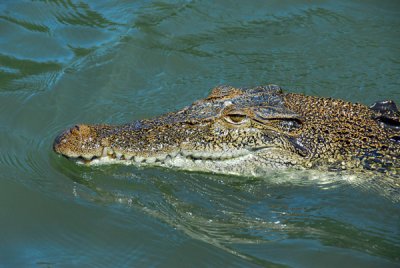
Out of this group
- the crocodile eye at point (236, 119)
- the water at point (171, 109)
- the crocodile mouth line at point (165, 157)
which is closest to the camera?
the water at point (171, 109)

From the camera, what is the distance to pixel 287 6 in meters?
10.8

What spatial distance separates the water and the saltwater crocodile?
0.22 m

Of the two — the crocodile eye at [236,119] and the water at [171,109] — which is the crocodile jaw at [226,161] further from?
the crocodile eye at [236,119]

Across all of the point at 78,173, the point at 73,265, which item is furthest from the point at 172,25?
the point at 73,265

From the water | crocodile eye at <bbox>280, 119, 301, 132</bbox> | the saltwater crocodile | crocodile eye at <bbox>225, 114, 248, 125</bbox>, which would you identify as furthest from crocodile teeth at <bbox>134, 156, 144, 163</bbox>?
crocodile eye at <bbox>280, 119, 301, 132</bbox>

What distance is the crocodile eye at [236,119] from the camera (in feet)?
20.7

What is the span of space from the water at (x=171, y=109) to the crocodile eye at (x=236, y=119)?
67cm

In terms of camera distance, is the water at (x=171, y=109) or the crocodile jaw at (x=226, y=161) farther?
the crocodile jaw at (x=226, y=161)

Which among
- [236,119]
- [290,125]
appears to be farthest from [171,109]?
[290,125]

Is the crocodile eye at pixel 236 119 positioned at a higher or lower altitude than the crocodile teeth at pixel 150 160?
higher

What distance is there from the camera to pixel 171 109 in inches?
323

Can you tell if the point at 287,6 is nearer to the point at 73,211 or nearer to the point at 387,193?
the point at 387,193

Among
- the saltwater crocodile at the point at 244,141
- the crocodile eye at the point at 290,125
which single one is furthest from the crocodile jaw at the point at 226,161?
the crocodile eye at the point at 290,125

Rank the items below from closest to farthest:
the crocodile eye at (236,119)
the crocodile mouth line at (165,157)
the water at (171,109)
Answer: the water at (171,109) → the crocodile mouth line at (165,157) → the crocodile eye at (236,119)
